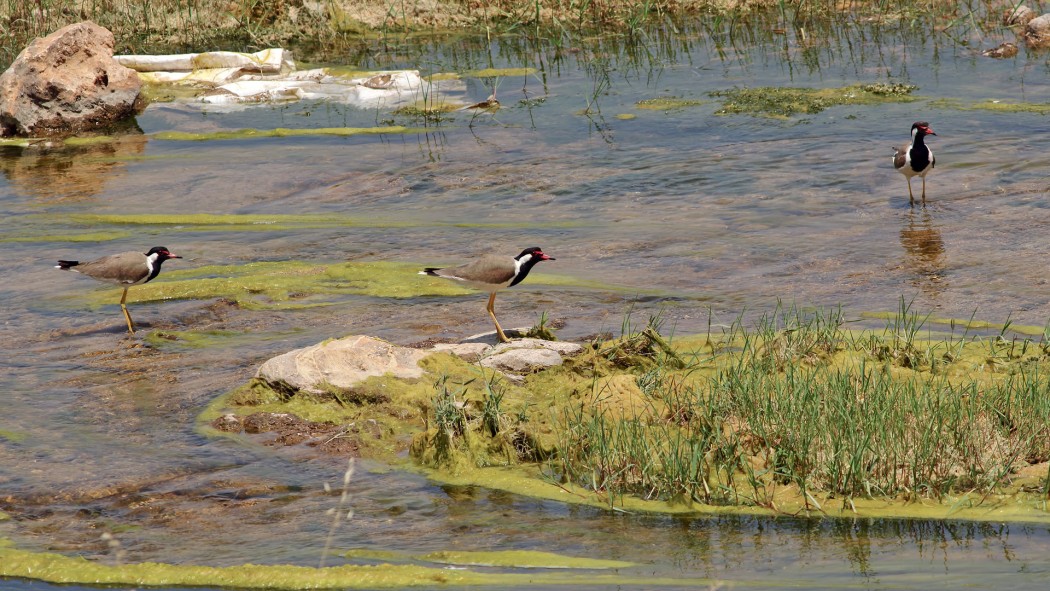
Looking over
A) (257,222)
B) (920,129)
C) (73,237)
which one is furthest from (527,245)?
(73,237)

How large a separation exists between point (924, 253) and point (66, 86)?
11.7 metres

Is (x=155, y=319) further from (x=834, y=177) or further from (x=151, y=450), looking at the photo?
(x=834, y=177)

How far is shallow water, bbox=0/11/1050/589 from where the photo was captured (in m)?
5.25

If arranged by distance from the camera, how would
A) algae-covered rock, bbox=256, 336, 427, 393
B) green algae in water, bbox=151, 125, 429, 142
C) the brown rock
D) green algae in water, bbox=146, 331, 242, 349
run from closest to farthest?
algae-covered rock, bbox=256, 336, 427, 393, green algae in water, bbox=146, 331, 242, 349, green algae in water, bbox=151, 125, 429, 142, the brown rock

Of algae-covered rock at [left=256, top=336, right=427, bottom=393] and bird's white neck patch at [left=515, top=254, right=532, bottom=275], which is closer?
algae-covered rock at [left=256, top=336, right=427, bottom=393]

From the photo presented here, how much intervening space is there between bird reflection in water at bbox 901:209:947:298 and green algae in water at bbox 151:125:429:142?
22.6ft

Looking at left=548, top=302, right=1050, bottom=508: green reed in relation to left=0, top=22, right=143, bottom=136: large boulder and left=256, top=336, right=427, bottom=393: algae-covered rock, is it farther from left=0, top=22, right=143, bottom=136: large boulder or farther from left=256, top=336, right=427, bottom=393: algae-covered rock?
left=0, top=22, right=143, bottom=136: large boulder

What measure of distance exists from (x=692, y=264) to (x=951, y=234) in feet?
7.77

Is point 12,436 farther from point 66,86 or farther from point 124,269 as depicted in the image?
point 66,86

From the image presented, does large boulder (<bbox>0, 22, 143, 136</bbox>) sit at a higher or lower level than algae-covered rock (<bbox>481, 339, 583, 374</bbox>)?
higher

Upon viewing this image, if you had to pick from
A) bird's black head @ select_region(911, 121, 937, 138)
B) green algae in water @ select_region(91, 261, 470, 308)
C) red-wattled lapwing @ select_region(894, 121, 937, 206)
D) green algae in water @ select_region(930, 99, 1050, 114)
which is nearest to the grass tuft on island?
green algae in water @ select_region(91, 261, 470, 308)

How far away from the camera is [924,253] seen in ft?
32.7

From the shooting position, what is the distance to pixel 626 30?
64.7 feet

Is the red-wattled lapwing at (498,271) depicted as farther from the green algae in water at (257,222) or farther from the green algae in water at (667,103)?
the green algae in water at (667,103)
